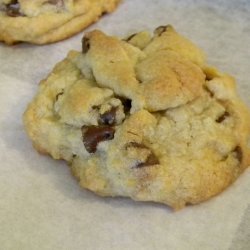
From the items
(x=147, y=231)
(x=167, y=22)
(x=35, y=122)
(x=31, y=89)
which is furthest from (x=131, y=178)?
(x=167, y=22)

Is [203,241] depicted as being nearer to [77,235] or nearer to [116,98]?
[77,235]

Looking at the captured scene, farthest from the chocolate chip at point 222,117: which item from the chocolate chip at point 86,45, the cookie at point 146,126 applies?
the chocolate chip at point 86,45

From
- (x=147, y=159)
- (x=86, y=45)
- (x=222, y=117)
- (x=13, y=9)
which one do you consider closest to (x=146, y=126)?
(x=147, y=159)

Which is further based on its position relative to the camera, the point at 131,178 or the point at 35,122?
the point at 35,122

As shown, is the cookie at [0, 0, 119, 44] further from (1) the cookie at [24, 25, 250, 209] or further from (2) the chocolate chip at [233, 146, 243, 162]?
(2) the chocolate chip at [233, 146, 243, 162]

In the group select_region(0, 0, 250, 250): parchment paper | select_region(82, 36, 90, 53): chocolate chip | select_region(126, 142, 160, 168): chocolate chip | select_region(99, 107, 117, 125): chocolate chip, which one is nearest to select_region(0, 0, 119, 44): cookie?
select_region(0, 0, 250, 250): parchment paper

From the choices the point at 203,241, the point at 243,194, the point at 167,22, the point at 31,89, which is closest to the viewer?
the point at 203,241

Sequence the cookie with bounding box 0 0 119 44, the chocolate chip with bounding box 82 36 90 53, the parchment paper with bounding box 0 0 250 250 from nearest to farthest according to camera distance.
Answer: the parchment paper with bounding box 0 0 250 250 < the chocolate chip with bounding box 82 36 90 53 < the cookie with bounding box 0 0 119 44

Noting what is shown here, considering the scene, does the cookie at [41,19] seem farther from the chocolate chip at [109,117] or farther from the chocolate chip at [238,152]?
the chocolate chip at [238,152]
